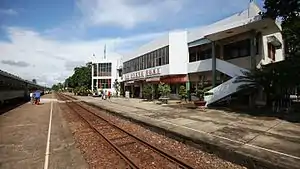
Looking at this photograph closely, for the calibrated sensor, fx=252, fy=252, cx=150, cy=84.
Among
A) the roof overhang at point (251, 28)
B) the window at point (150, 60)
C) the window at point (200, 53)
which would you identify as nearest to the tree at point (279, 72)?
the roof overhang at point (251, 28)

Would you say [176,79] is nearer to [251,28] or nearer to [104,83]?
[251,28]

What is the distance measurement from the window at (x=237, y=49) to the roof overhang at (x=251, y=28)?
265 cm

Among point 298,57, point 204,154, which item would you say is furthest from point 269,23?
point 204,154

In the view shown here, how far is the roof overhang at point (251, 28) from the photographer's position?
18.9 m

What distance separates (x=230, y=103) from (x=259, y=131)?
12.9 metres

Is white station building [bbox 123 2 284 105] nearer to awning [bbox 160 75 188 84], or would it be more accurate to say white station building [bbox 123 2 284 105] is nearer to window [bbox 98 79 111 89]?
awning [bbox 160 75 188 84]

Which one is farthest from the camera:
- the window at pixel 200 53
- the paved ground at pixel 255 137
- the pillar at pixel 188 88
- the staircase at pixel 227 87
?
the pillar at pixel 188 88

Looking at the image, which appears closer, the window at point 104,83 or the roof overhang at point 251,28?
the roof overhang at point 251,28

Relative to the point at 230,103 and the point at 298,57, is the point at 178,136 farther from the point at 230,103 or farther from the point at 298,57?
the point at 230,103

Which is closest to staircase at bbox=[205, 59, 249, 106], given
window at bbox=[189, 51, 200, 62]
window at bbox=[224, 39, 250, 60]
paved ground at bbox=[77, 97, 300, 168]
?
window at bbox=[224, 39, 250, 60]

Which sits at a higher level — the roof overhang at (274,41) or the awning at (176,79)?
the roof overhang at (274,41)

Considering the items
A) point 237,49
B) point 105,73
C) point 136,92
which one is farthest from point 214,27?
point 105,73

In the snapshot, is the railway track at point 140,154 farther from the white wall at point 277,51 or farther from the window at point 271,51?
the window at point 271,51

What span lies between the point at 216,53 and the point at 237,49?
2702mm
